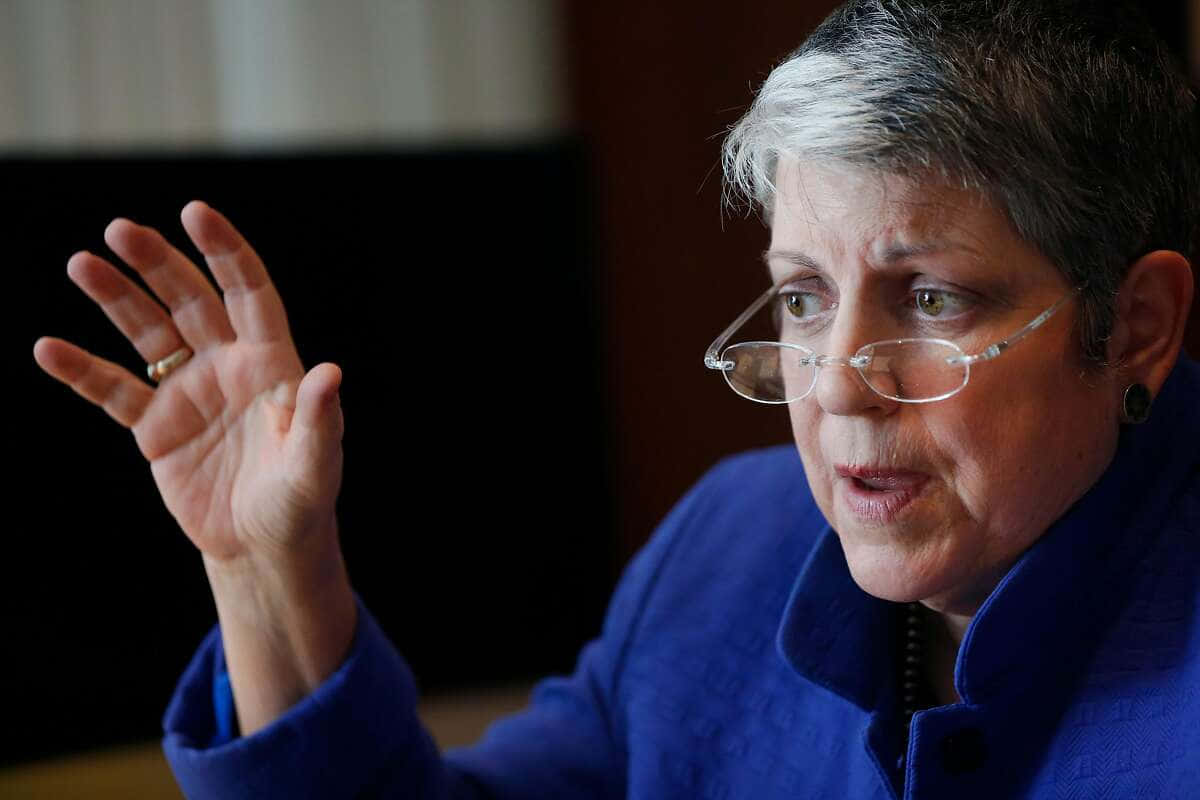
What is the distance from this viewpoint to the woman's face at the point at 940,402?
3.47 feet

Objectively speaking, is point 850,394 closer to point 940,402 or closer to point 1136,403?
point 940,402

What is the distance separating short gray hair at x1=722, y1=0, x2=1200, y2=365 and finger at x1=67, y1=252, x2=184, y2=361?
0.67 meters

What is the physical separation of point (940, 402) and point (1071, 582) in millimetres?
209

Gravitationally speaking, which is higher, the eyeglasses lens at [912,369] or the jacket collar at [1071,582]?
the eyeglasses lens at [912,369]

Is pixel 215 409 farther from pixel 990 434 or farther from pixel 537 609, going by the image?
pixel 537 609

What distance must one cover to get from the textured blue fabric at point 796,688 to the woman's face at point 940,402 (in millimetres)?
58

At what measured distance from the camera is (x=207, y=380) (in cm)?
136

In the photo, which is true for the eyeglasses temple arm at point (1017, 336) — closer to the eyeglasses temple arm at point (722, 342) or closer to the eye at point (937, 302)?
the eye at point (937, 302)

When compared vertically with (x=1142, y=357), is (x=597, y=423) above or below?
below

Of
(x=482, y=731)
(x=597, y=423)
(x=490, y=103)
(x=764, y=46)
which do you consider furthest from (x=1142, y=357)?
(x=490, y=103)

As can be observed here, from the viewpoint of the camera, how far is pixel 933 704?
1302 millimetres

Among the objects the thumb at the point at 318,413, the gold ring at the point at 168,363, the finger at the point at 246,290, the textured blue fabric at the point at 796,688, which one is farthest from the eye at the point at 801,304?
the gold ring at the point at 168,363

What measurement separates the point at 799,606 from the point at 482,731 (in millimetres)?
1382

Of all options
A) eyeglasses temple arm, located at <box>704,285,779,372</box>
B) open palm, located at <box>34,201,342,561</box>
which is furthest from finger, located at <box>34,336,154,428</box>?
eyeglasses temple arm, located at <box>704,285,779,372</box>
